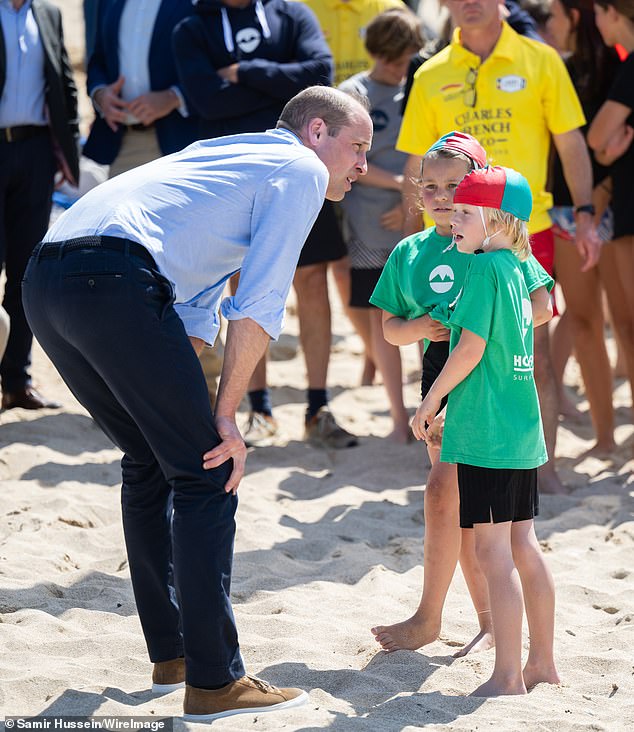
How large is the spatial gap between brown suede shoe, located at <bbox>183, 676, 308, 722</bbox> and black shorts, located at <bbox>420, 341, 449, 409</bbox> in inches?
40.2

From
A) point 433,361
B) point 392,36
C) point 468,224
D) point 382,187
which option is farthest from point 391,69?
point 468,224

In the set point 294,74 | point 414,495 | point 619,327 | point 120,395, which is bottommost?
point 414,495

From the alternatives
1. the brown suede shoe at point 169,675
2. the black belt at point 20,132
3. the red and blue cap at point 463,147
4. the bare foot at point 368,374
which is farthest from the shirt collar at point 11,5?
the brown suede shoe at point 169,675

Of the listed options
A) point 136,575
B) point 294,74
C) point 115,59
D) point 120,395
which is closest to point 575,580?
point 136,575

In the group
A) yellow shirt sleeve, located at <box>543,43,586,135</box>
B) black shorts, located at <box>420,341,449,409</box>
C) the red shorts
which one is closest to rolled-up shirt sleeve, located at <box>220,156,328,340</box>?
black shorts, located at <box>420,341,449,409</box>

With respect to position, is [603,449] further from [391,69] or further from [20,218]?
[20,218]

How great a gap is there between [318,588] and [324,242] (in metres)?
2.50

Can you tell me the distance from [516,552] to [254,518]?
1.95m

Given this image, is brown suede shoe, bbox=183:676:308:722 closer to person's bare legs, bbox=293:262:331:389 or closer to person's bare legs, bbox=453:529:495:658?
person's bare legs, bbox=453:529:495:658

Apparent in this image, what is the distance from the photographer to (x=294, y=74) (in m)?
5.82

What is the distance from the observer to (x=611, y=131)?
562cm

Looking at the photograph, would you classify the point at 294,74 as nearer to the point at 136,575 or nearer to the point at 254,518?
the point at 254,518

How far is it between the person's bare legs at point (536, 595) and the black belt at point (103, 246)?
1287 millimetres

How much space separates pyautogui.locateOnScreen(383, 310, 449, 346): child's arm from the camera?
353 centimetres
